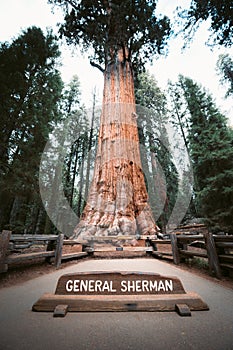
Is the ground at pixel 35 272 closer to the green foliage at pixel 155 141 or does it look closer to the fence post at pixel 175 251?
the fence post at pixel 175 251

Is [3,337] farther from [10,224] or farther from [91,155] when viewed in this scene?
[91,155]

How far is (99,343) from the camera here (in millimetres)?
1220

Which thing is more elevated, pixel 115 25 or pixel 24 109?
pixel 115 25

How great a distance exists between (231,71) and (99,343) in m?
17.7

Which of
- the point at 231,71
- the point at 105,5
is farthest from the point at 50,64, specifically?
the point at 231,71

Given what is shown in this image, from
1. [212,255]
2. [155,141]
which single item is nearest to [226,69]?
[155,141]

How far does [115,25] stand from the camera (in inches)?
364

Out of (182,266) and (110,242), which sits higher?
(110,242)

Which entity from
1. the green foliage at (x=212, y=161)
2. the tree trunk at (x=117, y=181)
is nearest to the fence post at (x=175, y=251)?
the tree trunk at (x=117, y=181)

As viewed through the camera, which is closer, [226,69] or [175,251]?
[175,251]

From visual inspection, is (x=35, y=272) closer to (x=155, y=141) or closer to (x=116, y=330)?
(x=116, y=330)

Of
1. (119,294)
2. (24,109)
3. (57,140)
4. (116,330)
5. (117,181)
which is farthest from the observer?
(57,140)

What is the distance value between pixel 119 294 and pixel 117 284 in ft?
0.34

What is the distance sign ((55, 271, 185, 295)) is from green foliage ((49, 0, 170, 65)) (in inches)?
441
